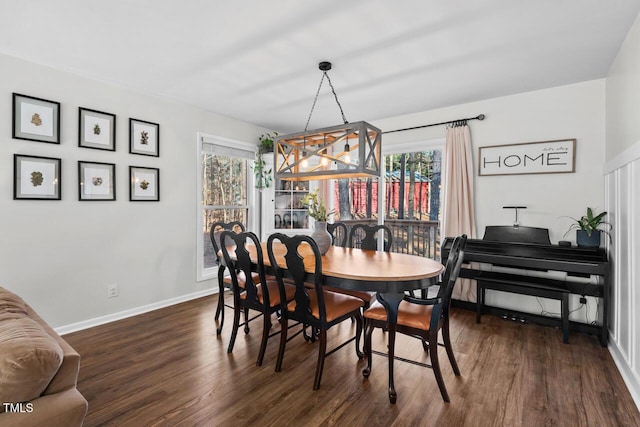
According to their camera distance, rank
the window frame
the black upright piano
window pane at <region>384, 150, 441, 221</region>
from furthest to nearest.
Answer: window pane at <region>384, 150, 441, 221</region>, the window frame, the black upright piano

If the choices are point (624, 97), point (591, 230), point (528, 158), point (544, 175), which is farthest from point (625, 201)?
point (528, 158)

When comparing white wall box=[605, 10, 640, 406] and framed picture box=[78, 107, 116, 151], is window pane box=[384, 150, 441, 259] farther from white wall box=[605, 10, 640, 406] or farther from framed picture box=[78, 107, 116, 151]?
framed picture box=[78, 107, 116, 151]

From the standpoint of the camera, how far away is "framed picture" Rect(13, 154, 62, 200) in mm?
→ 2809

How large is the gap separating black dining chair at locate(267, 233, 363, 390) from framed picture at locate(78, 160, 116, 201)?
7.15 ft

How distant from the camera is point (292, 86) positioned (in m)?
3.46

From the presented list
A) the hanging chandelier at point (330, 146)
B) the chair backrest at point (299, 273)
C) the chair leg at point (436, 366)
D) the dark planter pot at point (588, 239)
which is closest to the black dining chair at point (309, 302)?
the chair backrest at point (299, 273)

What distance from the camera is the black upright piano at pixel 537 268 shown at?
2.92 meters

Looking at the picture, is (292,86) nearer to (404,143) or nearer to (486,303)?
(404,143)

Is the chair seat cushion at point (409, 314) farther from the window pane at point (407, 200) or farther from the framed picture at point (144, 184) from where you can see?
the framed picture at point (144, 184)

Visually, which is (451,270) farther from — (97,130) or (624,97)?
(97,130)

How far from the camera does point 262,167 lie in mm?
5074

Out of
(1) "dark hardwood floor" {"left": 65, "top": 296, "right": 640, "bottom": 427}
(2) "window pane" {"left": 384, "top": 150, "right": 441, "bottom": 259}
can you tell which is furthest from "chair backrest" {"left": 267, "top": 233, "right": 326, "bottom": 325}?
(2) "window pane" {"left": 384, "top": 150, "right": 441, "bottom": 259}

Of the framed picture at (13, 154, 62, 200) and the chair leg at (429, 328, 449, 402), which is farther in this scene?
the framed picture at (13, 154, 62, 200)

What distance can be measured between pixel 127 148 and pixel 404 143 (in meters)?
3.51
